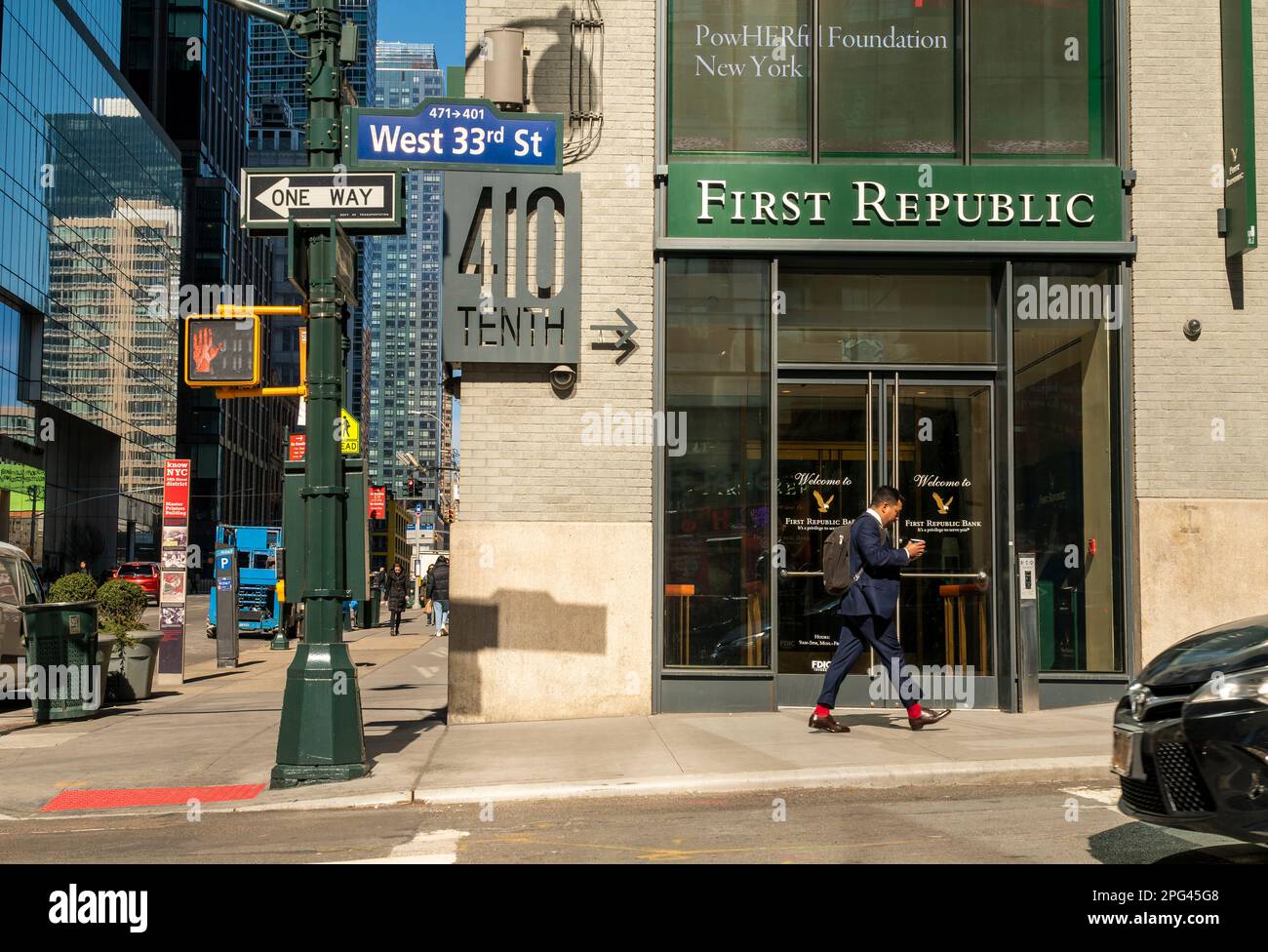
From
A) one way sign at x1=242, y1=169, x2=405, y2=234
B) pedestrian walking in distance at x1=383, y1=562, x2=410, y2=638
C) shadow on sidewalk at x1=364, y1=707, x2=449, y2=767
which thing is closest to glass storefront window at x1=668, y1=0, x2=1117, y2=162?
one way sign at x1=242, y1=169, x2=405, y2=234

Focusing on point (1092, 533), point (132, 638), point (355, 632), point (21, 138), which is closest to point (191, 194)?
point (21, 138)

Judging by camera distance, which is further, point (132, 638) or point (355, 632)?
point (355, 632)

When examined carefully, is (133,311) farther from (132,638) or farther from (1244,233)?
(1244,233)

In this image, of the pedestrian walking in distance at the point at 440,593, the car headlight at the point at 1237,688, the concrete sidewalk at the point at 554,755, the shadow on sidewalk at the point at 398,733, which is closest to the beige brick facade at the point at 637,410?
the shadow on sidewalk at the point at 398,733

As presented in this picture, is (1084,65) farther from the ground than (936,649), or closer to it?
farther from the ground

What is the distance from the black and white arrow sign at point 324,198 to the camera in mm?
9289

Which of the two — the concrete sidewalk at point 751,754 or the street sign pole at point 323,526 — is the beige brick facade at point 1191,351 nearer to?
the concrete sidewalk at point 751,754

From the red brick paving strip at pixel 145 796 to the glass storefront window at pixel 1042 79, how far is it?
881 centimetres

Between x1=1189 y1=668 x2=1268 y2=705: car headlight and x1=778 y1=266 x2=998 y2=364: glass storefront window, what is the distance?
764 centimetres

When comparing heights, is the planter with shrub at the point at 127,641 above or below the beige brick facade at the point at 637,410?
below

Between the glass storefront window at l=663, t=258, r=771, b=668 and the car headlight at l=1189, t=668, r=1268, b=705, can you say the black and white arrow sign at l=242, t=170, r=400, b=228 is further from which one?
the car headlight at l=1189, t=668, r=1268, b=705

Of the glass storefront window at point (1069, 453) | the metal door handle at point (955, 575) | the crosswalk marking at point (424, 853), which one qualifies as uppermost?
the glass storefront window at point (1069, 453)

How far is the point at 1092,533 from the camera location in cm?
1218

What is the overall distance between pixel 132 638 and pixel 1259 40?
14.1 m
